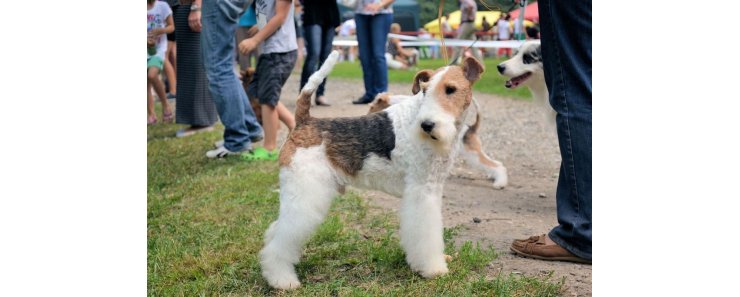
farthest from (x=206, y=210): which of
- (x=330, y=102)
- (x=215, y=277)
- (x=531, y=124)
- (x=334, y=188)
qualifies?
(x=330, y=102)

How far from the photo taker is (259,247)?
3.34m

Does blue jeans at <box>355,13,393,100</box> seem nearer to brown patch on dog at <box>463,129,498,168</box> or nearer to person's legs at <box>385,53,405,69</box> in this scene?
brown patch on dog at <box>463,129,498,168</box>

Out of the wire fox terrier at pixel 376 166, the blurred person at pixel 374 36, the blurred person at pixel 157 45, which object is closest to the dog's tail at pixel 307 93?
the wire fox terrier at pixel 376 166

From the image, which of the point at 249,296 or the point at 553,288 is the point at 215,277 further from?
the point at 553,288

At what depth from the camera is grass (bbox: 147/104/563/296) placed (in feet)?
9.24

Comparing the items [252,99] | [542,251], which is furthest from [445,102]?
[252,99]

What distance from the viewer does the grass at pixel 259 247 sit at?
282cm

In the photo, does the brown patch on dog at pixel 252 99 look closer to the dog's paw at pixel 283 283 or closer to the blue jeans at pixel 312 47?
the blue jeans at pixel 312 47

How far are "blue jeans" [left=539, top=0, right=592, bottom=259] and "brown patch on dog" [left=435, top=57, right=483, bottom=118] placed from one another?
38 centimetres

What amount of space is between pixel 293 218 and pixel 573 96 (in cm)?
130

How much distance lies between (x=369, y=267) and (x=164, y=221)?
1.49 meters

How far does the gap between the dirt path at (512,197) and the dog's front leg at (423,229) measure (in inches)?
13.0

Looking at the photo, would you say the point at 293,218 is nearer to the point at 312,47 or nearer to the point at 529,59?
the point at 529,59

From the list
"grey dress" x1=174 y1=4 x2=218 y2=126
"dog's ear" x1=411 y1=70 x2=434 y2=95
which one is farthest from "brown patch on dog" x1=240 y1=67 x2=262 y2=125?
"dog's ear" x1=411 y1=70 x2=434 y2=95
